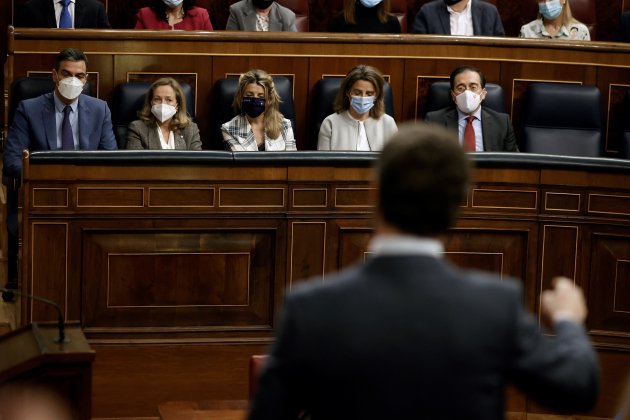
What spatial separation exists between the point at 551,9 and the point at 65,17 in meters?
1.93

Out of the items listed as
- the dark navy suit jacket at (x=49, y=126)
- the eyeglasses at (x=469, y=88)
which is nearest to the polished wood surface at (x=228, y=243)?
the dark navy suit jacket at (x=49, y=126)

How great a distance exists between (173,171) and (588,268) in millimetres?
1192

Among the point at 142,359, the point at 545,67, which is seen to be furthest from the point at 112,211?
the point at 545,67

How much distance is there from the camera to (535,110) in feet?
14.4

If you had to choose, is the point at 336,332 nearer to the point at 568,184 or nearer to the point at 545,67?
the point at 568,184

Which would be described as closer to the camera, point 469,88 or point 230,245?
point 230,245

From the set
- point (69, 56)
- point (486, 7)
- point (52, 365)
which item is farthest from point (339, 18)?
point (52, 365)

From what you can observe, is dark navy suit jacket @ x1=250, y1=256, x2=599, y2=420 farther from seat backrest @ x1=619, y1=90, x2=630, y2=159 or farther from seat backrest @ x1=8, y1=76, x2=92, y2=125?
seat backrest @ x1=619, y1=90, x2=630, y2=159

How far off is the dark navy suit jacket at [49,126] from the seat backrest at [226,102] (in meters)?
0.40

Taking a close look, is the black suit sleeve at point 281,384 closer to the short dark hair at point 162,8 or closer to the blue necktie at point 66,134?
the blue necktie at point 66,134

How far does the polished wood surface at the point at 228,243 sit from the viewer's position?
10.4 feet

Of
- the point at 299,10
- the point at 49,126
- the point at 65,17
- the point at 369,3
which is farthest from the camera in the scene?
the point at 299,10

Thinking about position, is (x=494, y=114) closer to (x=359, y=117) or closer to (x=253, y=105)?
(x=359, y=117)

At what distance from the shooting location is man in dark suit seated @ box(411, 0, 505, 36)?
4812mm
